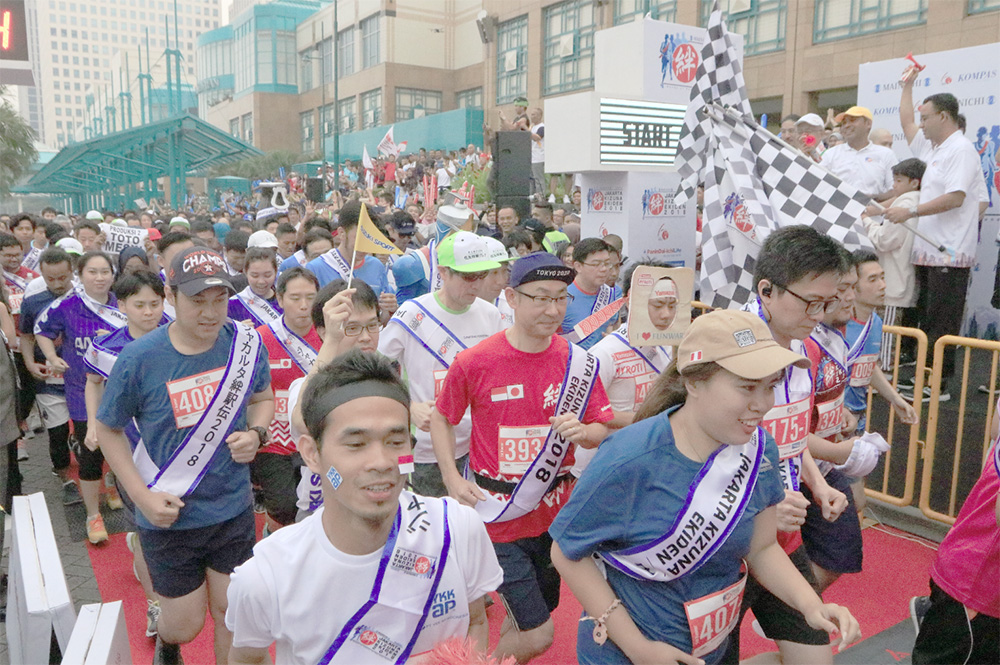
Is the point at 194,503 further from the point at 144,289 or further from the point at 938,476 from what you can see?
the point at 938,476

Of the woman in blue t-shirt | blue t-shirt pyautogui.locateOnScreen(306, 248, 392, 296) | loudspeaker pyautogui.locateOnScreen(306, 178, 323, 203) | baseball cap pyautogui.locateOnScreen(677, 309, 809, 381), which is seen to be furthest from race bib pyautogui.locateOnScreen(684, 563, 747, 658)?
loudspeaker pyautogui.locateOnScreen(306, 178, 323, 203)

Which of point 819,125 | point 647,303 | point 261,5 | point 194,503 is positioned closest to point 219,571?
point 194,503

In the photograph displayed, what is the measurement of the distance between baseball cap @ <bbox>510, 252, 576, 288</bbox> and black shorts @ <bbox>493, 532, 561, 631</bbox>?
120cm

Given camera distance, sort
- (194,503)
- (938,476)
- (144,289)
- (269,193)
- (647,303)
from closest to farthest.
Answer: (194,503)
(647,303)
(144,289)
(938,476)
(269,193)

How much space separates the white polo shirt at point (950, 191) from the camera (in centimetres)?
690

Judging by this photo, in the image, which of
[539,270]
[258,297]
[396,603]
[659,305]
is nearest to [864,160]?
[659,305]

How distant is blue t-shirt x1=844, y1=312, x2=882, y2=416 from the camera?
4410 millimetres

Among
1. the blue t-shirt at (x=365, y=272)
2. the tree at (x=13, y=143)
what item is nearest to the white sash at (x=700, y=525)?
the blue t-shirt at (x=365, y=272)

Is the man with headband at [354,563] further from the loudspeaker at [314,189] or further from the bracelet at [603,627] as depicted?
the loudspeaker at [314,189]

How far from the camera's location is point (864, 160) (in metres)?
8.34

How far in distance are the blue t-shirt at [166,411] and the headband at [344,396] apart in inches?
62.1

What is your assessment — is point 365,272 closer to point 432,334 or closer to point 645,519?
point 432,334

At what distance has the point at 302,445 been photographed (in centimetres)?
229

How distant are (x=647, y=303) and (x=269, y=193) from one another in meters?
19.7
